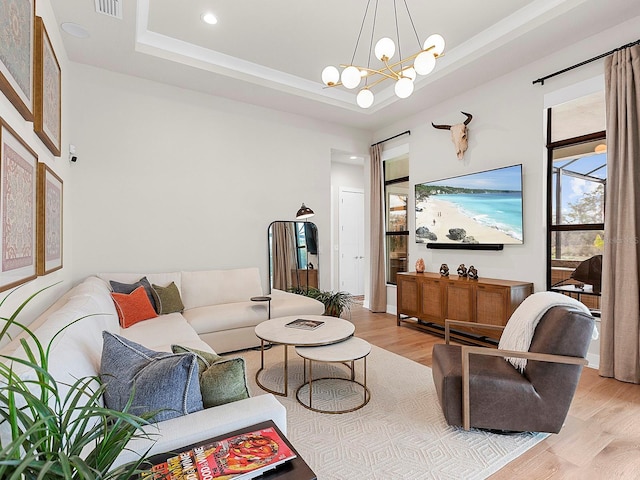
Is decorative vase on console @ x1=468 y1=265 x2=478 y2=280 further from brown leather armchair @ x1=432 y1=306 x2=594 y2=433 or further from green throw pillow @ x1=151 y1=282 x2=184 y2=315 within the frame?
green throw pillow @ x1=151 y1=282 x2=184 y2=315

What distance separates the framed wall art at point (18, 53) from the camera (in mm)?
1489

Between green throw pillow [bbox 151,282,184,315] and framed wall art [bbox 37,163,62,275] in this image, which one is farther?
green throw pillow [bbox 151,282,184,315]

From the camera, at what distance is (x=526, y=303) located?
93.3 inches

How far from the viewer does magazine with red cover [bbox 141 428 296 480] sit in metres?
0.94

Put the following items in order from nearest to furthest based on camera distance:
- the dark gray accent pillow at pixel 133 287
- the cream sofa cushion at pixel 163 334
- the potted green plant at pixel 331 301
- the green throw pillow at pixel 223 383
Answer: the green throw pillow at pixel 223 383, the cream sofa cushion at pixel 163 334, the dark gray accent pillow at pixel 133 287, the potted green plant at pixel 331 301

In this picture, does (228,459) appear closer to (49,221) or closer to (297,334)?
(297,334)

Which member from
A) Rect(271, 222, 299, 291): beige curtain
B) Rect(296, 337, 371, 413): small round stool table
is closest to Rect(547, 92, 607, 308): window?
Rect(296, 337, 371, 413): small round stool table

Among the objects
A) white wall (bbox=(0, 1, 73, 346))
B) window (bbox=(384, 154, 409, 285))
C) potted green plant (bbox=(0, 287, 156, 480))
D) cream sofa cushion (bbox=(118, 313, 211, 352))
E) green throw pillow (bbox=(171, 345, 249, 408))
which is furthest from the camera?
window (bbox=(384, 154, 409, 285))

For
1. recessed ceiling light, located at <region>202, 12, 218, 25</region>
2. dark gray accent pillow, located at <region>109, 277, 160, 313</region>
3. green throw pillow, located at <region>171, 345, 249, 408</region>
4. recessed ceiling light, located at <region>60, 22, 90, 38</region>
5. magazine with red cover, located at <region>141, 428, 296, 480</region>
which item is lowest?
magazine with red cover, located at <region>141, 428, 296, 480</region>

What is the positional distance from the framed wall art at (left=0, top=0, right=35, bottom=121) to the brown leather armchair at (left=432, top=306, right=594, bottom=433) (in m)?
2.75

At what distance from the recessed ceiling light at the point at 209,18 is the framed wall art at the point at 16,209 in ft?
6.59

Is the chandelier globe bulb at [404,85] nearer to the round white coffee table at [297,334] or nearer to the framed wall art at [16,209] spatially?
the round white coffee table at [297,334]

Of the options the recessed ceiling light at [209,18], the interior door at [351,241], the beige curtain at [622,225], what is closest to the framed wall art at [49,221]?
the recessed ceiling light at [209,18]

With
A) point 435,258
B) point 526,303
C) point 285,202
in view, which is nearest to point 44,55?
point 285,202
